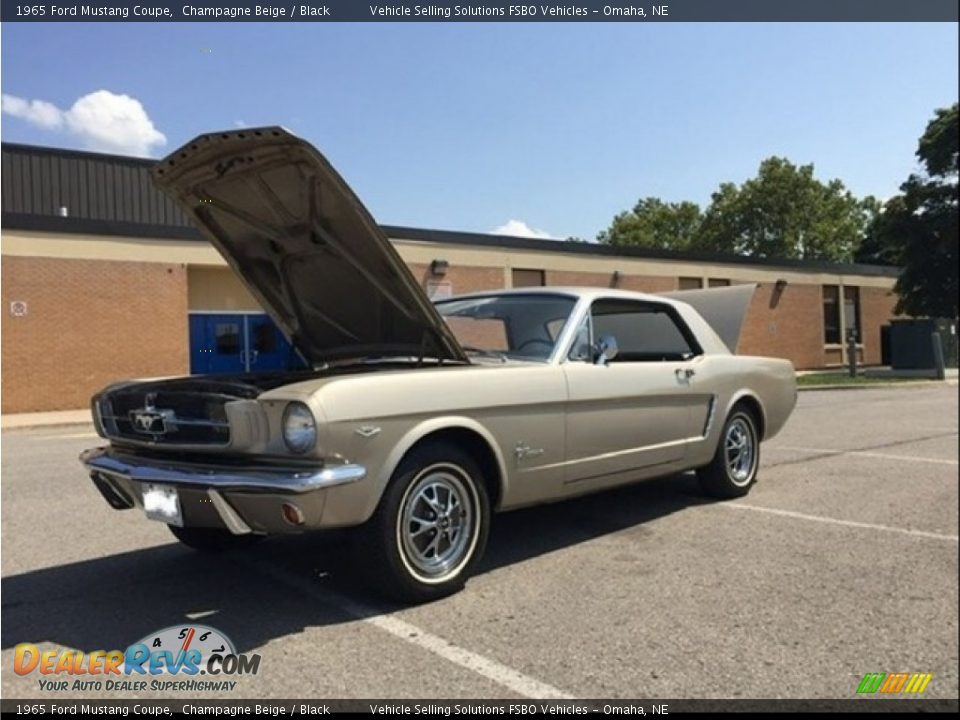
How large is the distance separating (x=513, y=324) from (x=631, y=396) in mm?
824

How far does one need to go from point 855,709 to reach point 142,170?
20.9 m

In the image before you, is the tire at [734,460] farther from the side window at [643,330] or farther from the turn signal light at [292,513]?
the turn signal light at [292,513]

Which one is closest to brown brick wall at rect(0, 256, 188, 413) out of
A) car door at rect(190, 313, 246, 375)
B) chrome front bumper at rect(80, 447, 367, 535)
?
car door at rect(190, 313, 246, 375)

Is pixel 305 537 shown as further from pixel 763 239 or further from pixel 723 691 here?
pixel 763 239

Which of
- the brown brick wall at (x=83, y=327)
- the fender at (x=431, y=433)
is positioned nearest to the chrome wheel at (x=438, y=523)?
the fender at (x=431, y=433)

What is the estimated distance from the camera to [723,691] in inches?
103

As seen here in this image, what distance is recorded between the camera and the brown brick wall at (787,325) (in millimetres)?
7754

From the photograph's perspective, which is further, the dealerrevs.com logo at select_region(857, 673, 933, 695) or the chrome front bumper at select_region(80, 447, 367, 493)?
the chrome front bumper at select_region(80, 447, 367, 493)

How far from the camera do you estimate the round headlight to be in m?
3.22

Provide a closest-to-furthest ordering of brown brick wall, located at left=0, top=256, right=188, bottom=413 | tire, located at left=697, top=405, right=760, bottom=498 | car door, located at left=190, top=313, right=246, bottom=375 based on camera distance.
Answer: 1. tire, located at left=697, top=405, right=760, bottom=498
2. brown brick wall, located at left=0, top=256, right=188, bottom=413
3. car door, located at left=190, top=313, right=246, bottom=375

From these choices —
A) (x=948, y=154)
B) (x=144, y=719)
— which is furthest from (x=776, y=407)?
(x=144, y=719)

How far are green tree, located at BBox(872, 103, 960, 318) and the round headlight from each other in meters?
2.19

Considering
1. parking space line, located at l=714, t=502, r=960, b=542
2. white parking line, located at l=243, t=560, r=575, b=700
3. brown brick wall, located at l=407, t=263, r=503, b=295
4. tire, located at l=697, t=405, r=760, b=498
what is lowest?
white parking line, located at l=243, t=560, r=575, b=700

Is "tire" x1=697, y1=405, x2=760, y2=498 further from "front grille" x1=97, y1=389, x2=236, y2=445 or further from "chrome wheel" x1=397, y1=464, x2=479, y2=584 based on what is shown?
"front grille" x1=97, y1=389, x2=236, y2=445
